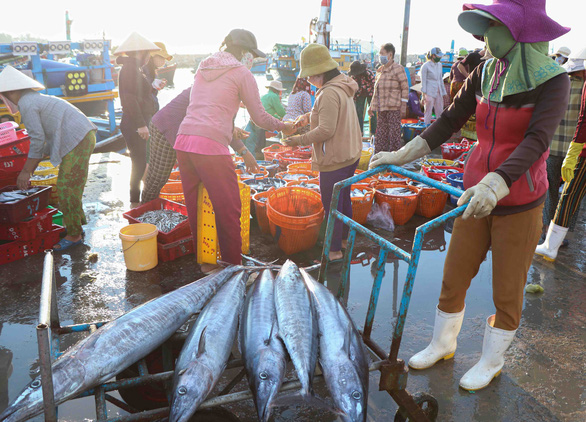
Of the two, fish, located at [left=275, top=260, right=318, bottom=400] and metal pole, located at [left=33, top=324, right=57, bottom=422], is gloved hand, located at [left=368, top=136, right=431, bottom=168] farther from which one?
metal pole, located at [left=33, top=324, right=57, bottom=422]

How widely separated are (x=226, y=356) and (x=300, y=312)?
0.48 m

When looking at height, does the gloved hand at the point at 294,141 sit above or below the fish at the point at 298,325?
above

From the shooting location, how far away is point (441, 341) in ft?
10.4

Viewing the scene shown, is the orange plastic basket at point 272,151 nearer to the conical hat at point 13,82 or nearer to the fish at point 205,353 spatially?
the conical hat at point 13,82

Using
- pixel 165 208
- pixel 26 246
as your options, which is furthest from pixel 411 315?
pixel 26 246

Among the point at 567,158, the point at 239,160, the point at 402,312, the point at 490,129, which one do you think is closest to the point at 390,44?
Result: the point at 239,160

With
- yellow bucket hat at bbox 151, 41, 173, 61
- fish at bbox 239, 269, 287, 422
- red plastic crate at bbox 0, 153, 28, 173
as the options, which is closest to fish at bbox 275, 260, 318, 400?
fish at bbox 239, 269, 287, 422

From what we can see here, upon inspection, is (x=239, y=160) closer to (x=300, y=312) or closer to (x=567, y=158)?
(x=567, y=158)

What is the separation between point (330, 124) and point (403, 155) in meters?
1.83

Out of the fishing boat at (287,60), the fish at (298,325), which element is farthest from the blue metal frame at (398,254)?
the fishing boat at (287,60)

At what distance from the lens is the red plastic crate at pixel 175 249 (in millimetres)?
4918

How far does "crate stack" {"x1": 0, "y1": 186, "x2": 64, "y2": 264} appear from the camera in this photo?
4504 mm

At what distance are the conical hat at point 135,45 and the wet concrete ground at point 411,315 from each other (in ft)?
8.23

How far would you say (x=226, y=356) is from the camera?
86.7 inches
